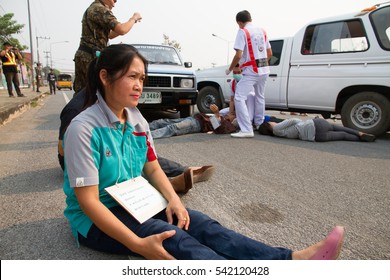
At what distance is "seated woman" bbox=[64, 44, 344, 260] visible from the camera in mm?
1350

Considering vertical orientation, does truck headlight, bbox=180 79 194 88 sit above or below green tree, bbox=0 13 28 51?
below

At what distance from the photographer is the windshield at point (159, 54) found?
675 cm

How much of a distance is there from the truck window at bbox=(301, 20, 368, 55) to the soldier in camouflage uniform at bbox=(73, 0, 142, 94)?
370 centimetres

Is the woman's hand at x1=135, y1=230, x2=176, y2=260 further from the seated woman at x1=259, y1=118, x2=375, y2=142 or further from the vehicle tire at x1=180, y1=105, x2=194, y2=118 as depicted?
the vehicle tire at x1=180, y1=105, x2=194, y2=118

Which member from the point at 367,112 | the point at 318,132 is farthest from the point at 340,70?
the point at 318,132

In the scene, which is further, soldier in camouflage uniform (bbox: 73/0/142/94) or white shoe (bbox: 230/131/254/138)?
white shoe (bbox: 230/131/254/138)

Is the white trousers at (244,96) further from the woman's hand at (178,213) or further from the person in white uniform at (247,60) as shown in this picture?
the woman's hand at (178,213)

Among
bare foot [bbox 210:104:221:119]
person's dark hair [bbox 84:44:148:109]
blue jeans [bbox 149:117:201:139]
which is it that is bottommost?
blue jeans [bbox 149:117:201:139]

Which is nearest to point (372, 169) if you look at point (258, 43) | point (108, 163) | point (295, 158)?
point (295, 158)

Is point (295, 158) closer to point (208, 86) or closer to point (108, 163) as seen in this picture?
point (108, 163)

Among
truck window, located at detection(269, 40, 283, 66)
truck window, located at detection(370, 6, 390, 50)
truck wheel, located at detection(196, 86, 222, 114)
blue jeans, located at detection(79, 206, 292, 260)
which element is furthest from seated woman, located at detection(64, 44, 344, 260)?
truck wheel, located at detection(196, 86, 222, 114)

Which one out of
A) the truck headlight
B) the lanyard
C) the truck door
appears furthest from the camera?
the truck headlight

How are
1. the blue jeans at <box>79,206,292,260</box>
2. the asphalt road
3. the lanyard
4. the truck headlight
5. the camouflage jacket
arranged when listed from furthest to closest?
the truck headlight → the lanyard → the camouflage jacket → the asphalt road → the blue jeans at <box>79,206,292,260</box>

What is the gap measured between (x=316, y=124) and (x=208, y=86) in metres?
3.48
